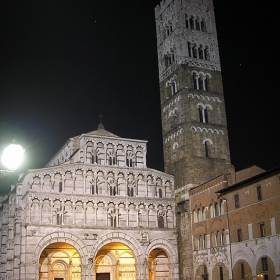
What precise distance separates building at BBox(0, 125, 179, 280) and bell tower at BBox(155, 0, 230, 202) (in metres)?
3.53

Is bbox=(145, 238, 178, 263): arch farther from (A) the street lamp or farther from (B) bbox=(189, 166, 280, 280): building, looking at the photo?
(A) the street lamp

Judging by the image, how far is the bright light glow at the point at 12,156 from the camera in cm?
1179

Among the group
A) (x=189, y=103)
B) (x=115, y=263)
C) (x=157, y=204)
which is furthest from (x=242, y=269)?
(x=189, y=103)

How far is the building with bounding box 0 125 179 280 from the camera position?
43.0 metres

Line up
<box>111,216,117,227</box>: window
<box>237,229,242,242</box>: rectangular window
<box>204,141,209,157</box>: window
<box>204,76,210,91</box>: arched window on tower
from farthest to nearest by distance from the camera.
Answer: <box>204,76,210,91</box>: arched window on tower < <box>204,141,209,157</box>: window < <box>111,216,117,227</box>: window < <box>237,229,242,242</box>: rectangular window

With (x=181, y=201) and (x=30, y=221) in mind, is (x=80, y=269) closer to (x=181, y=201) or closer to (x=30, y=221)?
(x=30, y=221)

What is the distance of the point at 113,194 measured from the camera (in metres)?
46.5

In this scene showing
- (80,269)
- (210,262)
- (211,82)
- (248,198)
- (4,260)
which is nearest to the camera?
(248,198)

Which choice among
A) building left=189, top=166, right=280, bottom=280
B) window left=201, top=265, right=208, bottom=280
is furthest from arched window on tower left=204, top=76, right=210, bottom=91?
window left=201, top=265, right=208, bottom=280

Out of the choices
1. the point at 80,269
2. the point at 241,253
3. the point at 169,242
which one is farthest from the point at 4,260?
the point at 241,253

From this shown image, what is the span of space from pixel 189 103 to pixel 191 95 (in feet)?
3.58

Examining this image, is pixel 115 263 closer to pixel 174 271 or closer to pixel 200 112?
pixel 174 271

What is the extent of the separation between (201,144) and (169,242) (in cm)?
1076

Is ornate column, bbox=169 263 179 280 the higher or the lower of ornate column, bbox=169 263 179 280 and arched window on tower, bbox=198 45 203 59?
the lower
